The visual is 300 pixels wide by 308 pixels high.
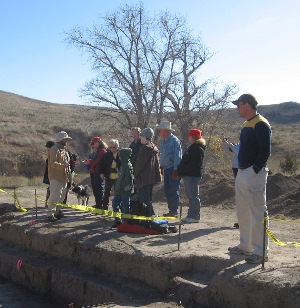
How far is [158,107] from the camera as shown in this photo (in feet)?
82.9

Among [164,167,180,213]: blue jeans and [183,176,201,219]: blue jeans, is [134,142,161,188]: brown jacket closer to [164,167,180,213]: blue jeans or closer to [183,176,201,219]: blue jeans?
[183,176,201,219]: blue jeans

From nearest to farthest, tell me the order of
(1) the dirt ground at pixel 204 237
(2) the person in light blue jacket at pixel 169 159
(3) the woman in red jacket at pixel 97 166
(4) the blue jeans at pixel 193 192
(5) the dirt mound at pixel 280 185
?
1. (1) the dirt ground at pixel 204 237
2. (4) the blue jeans at pixel 193 192
3. (2) the person in light blue jacket at pixel 169 159
4. (3) the woman in red jacket at pixel 97 166
5. (5) the dirt mound at pixel 280 185

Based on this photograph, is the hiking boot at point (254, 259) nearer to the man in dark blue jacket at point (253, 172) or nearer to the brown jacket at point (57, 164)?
the man in dark blue jacket at point (253, 172)

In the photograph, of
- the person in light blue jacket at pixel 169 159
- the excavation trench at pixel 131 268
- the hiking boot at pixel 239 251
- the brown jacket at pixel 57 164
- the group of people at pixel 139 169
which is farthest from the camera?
the person in light blue jacket at pixel 169 159

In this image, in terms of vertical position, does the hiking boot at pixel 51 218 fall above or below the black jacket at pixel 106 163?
below

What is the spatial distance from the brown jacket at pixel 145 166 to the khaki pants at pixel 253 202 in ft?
9.31

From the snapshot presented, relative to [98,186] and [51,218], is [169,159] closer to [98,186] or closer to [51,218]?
[98,186]

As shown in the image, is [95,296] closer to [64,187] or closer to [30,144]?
[64,187]

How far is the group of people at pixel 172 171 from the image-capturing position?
20.3 ft

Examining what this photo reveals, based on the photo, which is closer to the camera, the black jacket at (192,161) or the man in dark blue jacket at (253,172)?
the man in dark blue jacket at (253,172)

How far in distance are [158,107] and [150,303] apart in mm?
19633

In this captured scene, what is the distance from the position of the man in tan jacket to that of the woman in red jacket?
698mm

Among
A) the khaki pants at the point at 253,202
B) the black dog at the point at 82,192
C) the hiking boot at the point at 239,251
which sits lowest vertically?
the hiking boot at the point at 239,251

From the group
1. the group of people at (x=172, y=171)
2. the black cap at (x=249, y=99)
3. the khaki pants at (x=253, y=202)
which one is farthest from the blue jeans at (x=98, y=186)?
the black cap at (x=249, y=99)
